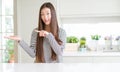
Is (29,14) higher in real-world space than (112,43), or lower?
higher

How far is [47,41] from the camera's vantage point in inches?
71.4

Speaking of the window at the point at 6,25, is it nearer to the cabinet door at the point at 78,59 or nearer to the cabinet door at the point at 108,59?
the cabinet door at the point at 78,59

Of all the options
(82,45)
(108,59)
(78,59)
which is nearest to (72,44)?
(82,45)

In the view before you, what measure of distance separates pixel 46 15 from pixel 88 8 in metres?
1.60

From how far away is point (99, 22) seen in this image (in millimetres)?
3576

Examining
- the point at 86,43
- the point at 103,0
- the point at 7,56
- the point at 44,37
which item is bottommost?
the point at 7,56

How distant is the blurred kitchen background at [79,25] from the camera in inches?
125

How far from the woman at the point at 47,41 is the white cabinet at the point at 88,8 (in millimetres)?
1528

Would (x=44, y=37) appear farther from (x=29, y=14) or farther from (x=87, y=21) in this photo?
(x=87, y=21)

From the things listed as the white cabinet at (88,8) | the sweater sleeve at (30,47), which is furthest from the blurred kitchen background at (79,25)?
the sweater sleeve at (30,47)

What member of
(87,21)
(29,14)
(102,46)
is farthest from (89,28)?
(29,14)

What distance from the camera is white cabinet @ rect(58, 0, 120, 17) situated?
3273mm

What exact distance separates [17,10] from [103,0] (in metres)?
1.32

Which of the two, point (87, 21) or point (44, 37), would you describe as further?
point (87, 21)
